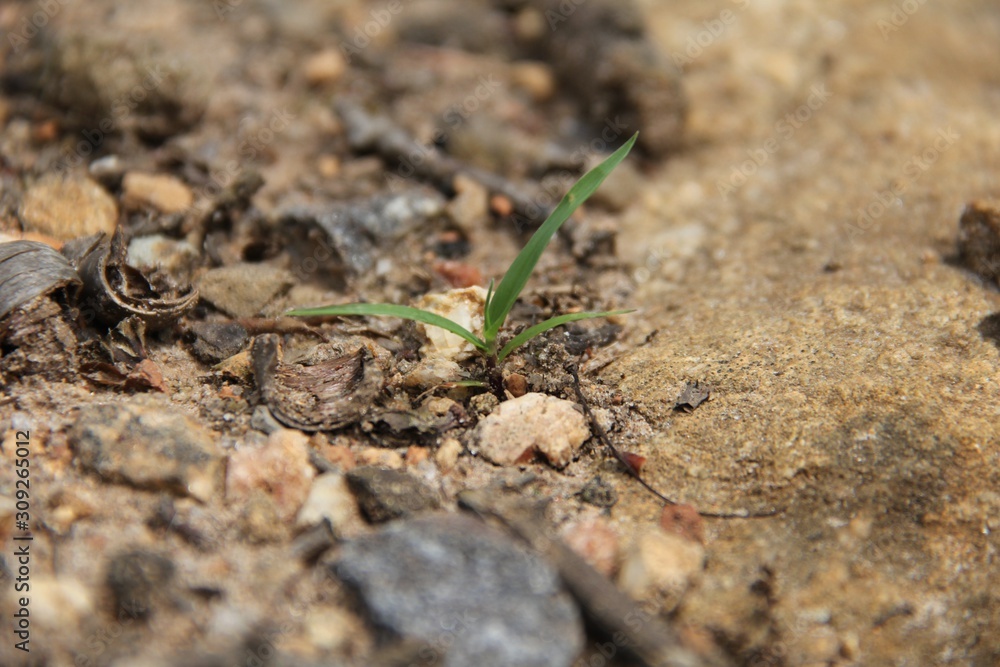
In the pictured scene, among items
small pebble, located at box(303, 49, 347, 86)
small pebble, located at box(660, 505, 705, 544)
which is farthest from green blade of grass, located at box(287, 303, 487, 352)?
small pebble, located at box(303, 49, 347, 86)

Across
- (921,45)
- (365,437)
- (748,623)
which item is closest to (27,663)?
(365,437)

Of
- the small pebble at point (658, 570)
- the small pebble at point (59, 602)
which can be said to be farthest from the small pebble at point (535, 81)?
the small pebble at point (59, 602)

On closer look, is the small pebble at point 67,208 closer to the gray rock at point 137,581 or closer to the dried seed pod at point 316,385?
the dried seed pod at point 316,385

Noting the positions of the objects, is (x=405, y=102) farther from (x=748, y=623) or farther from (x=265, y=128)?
(x=748, y=623)

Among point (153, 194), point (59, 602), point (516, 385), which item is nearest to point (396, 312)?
point (516, 385)

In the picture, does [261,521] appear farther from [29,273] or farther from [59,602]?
[29,273]

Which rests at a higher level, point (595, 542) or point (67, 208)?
point (595, 542)
